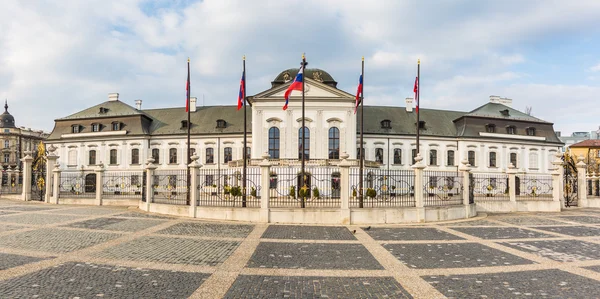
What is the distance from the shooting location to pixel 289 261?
777 cm

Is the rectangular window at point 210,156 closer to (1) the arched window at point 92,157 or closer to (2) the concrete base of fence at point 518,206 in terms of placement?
(1) the arched window at point 92,157

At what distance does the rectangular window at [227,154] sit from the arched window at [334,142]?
12.7 meters

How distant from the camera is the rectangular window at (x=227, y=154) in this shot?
137 feet

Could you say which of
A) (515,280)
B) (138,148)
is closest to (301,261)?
(515,280)

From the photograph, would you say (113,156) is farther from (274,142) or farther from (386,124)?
(386,124)

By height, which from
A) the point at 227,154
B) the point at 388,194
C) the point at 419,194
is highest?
the point at 227,154

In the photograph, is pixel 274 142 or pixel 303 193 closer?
pixel 303 193

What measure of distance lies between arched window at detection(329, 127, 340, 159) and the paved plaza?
919 inches

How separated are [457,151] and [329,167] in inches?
812

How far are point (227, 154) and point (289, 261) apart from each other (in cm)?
3527

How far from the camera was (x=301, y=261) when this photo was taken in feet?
25.6

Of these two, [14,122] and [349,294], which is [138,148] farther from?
[14,122]

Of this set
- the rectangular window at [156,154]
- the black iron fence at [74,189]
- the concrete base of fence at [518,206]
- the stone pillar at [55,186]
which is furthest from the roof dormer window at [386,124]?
the stone pillar at [55,186]

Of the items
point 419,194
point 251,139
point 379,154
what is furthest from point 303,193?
point 379,154
